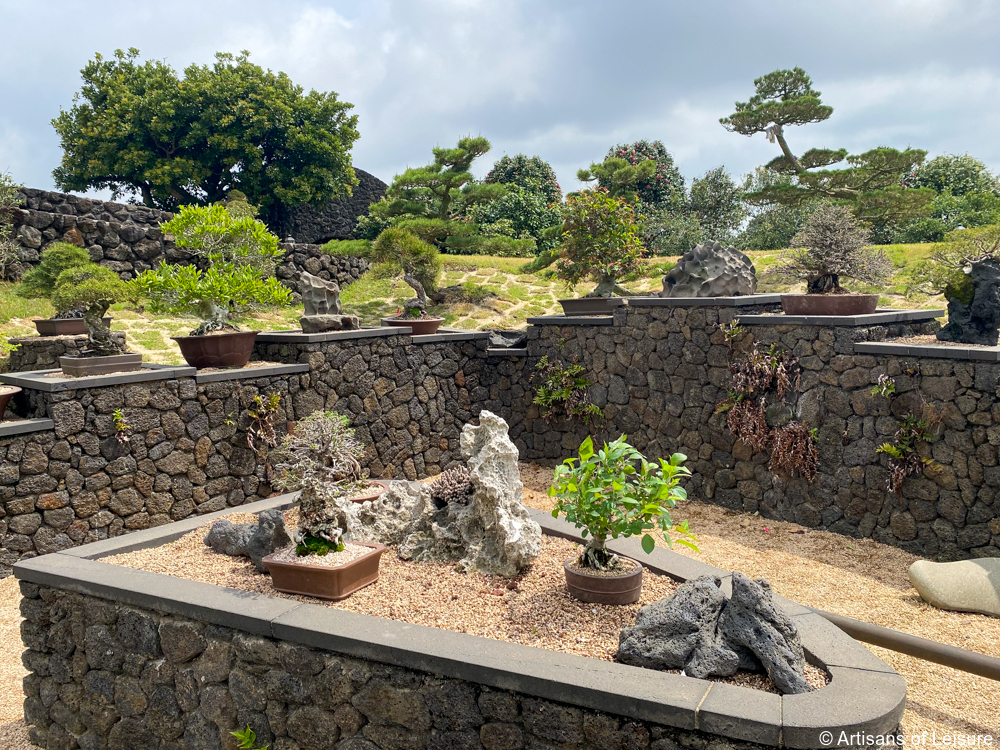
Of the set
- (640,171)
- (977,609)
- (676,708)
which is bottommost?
(977,609)

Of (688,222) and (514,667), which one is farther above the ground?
(688,222)

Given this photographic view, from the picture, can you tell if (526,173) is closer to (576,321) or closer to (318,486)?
(576,321)

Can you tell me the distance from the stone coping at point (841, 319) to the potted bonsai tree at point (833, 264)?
15 cm

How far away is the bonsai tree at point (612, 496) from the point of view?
349 centimetres

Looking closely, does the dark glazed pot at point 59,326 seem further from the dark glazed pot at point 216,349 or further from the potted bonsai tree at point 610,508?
the potted bonsai tree at point 610,508

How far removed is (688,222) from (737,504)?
14.2 meters

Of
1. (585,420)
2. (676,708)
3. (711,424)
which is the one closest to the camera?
(676,708)

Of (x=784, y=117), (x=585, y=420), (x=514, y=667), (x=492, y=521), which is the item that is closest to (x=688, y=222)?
(x=784, y=117)

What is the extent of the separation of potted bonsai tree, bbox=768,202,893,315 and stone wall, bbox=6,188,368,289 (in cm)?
1048

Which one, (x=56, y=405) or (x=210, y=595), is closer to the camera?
(x=210, y=595)

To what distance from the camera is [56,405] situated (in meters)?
5.48

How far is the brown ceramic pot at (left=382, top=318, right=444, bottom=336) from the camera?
8.56 m

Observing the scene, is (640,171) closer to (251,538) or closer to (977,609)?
(977,609)

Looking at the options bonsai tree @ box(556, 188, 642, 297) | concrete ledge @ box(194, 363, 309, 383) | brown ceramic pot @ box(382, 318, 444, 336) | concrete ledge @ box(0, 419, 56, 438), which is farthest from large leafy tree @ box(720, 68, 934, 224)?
concrete ledge @ box(0, 419, 56, 438)
